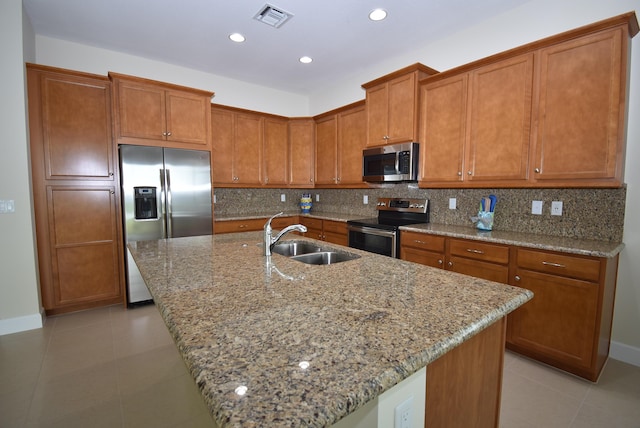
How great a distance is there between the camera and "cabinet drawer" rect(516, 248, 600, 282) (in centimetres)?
189

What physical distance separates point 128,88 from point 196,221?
5.15 ft

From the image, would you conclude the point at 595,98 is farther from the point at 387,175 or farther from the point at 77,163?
the point at 77,163

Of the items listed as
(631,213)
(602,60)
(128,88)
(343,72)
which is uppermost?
(343,72)

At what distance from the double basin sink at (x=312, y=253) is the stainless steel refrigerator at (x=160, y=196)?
1818mm

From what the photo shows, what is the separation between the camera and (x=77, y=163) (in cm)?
299

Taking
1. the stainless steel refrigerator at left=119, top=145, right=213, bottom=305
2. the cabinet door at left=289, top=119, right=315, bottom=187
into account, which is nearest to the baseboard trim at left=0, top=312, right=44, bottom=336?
the stainless steel refrigerator at left=119, top=145, right=213, bottom=305

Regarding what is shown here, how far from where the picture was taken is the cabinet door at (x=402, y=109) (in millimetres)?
3107

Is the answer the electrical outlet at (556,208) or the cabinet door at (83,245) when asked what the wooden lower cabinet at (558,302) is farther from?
the cabinet door at (83,245)

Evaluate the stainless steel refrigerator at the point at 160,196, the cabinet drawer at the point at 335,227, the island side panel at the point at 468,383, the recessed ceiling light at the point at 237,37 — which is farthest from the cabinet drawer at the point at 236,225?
the island side panel at the point at 468,383

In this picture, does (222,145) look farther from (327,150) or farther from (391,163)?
(391,163)

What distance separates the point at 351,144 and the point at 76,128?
10.0ft

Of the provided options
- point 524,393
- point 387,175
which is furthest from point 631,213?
point 387,175

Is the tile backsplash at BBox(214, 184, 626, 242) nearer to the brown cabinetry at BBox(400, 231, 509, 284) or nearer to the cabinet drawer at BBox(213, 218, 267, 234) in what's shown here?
the cabinet drawer at BBox(213, 218, 267, 234)

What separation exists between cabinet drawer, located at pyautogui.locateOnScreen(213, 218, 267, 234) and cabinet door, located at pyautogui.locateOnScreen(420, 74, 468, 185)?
7.25 feet
